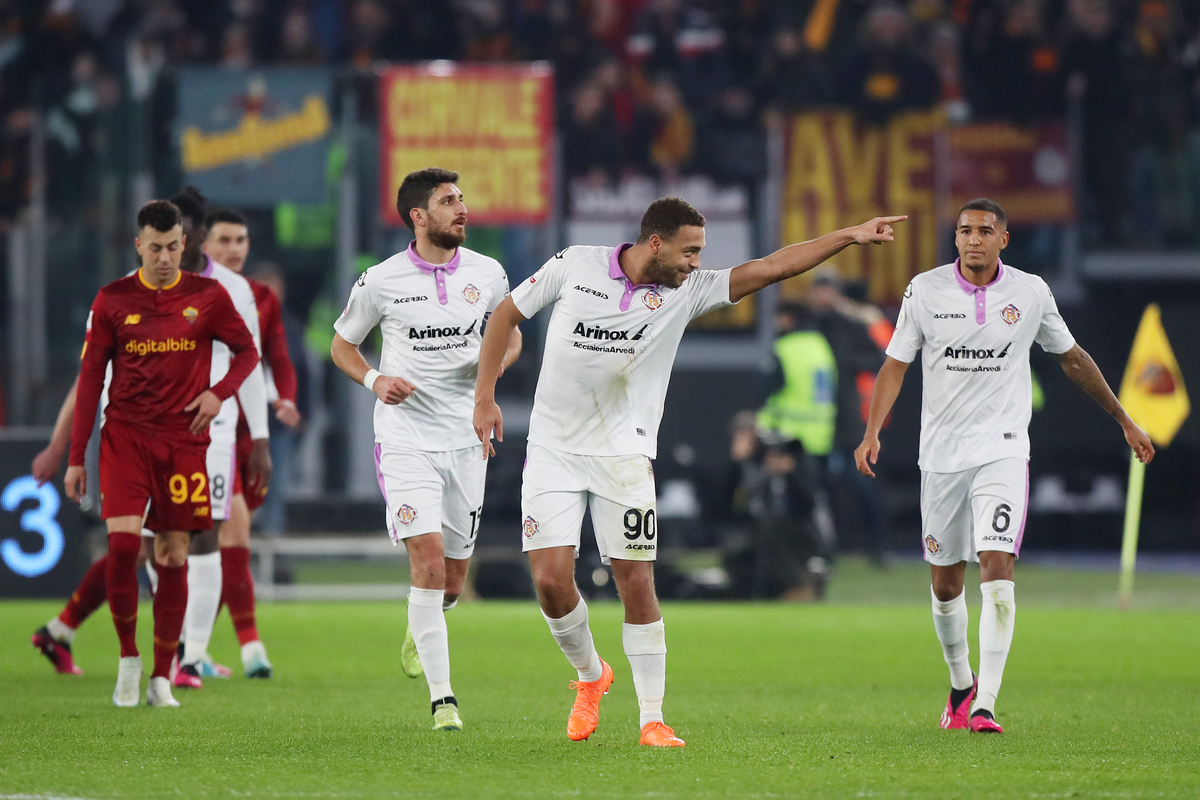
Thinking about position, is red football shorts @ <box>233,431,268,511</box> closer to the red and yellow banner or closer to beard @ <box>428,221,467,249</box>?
beard @ <box>428,221,467,249</box>

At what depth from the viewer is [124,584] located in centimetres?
811

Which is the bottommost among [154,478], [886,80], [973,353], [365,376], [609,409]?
[154,478]

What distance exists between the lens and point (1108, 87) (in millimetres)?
19594

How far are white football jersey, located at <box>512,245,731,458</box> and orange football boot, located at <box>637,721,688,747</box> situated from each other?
3.27 ft

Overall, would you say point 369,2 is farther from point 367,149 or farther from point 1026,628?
point 1026,628

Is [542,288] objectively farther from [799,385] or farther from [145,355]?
[799,385]

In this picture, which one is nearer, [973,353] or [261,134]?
[973,353]

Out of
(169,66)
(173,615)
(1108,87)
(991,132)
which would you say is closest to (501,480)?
(169,66)

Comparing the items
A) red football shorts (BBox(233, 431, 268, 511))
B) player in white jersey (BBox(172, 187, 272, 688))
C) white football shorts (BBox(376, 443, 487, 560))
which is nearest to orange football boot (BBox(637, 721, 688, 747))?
white football shorts (BBox(376, 443, 487, 560))

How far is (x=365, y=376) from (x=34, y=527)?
7.50m

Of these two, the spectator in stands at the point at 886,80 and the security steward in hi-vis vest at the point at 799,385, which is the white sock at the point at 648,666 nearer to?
the security steward in hi-vis vest at the point at 799,385

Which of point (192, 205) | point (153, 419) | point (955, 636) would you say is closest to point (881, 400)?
point (955, 636)

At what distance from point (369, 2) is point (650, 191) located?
3.88 metres

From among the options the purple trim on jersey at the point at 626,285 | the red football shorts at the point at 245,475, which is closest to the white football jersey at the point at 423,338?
the purple trim on jersey at the point at 626,285
